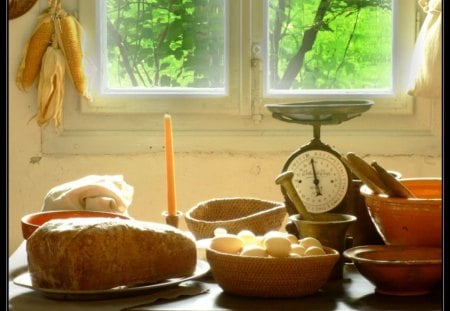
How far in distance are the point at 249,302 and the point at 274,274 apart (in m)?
0.06

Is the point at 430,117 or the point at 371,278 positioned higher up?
the point at 430,117

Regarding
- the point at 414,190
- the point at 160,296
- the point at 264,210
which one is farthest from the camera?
the point at 264,210

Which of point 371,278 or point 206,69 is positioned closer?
point 371,278

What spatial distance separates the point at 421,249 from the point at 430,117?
175 cm

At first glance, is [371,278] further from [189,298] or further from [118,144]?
[118,144]

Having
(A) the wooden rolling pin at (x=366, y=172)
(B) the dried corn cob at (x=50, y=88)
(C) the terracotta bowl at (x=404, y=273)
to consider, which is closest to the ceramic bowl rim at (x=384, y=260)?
(C) the terracotta bowl at (x=404, y=273)

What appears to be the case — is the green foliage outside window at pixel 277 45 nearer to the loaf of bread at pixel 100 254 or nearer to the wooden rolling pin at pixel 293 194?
the wooden rolling pin at pixel 293 194

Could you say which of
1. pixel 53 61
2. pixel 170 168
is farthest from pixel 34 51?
pixel 170 168

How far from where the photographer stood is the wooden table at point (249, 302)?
132 centimetres

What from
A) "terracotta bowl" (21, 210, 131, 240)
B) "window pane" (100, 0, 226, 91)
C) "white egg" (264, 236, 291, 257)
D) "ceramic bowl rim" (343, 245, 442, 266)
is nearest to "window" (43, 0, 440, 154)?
"window pane" (100, 0, 226, 91)

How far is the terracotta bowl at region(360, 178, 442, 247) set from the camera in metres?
1.46

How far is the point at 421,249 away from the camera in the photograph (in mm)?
1466

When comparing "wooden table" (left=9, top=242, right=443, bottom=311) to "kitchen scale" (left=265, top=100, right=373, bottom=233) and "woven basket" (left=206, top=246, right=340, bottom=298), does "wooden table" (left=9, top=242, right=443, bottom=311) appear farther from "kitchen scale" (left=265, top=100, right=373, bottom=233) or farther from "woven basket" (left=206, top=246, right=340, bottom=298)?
"kitchen scale" (left=265, top=100, right=373, bottom=233)

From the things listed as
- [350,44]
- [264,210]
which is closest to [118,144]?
[350,44]
